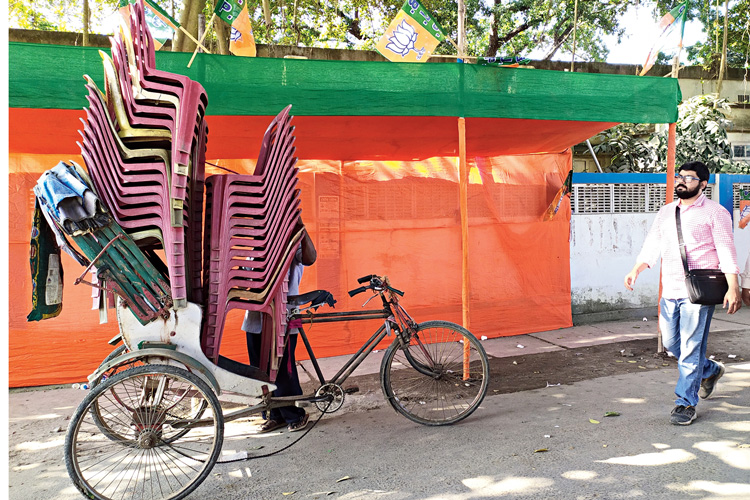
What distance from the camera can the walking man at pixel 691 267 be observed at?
147 inches

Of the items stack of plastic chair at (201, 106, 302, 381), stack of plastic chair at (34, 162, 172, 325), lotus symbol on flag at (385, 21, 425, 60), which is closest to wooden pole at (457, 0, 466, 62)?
lotus symbol on flag at (385, 21, 425, 60)

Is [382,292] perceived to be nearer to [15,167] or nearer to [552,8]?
[15,167]

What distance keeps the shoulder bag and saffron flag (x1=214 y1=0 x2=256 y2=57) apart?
142 inches

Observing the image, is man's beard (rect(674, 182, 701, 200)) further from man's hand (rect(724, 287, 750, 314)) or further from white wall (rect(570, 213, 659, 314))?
white wall (rect(570, 213, 659, 314))

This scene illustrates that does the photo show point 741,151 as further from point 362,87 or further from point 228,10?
A: point 228,10

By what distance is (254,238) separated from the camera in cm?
333

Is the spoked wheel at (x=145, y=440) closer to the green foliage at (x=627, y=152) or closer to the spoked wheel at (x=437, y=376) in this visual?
the spoked wheel at (x=437, y=376)

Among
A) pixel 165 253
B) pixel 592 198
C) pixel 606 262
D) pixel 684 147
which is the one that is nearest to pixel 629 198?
pixel 592 198

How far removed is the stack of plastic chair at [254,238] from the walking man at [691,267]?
103 inches

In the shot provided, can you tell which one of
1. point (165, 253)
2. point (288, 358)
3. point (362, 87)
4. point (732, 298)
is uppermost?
point (362, 87)

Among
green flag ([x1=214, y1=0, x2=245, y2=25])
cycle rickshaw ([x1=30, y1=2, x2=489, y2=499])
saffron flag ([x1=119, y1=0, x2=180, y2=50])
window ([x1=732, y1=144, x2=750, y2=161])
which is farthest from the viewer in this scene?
window ([x1=732, y1=144, x2=750, y2=161])

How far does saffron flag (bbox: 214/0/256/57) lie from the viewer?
4348mm

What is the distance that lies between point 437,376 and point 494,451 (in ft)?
2.15

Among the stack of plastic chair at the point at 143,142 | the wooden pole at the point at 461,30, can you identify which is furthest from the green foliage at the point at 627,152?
the stack of plastic chair at the point at 143,142
